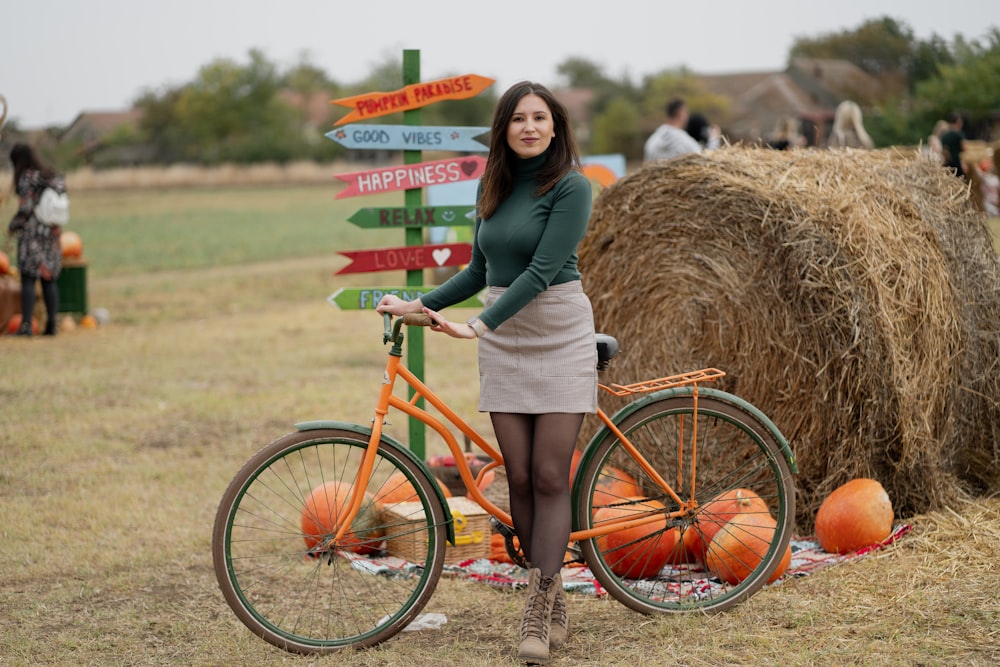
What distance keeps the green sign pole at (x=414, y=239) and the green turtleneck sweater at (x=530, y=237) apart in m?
1.47

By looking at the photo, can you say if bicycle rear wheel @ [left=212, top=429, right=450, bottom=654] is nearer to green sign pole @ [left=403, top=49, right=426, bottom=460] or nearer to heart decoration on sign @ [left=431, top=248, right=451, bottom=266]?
green sign pole @ [left=403, top=49, right=426, bottom=460]

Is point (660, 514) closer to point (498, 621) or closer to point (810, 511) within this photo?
point (498, 621)

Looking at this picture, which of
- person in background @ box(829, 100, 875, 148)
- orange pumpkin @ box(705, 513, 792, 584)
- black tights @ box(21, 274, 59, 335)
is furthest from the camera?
black tights @ box(21, 274, 59, 335)

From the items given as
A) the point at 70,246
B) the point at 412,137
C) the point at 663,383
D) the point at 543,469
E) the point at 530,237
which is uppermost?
the point at 412,137

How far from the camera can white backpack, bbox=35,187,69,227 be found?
11.4 metres

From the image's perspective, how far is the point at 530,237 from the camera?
3727 millimetres

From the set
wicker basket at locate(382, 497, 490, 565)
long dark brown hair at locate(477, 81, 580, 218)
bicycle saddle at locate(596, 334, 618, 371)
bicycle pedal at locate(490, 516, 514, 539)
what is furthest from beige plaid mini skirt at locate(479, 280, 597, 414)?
wicker basket at locate(382, 497, 490, 565)

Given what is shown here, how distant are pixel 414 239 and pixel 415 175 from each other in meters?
0.32

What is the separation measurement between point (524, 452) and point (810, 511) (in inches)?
74.4

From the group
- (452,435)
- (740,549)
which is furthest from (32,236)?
(740,549)

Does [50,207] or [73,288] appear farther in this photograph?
[73,288]

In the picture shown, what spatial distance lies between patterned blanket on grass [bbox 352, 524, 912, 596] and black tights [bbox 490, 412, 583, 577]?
736mm

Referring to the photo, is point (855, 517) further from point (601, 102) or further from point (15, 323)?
point (601, 102)

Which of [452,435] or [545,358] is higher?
[545,358]
